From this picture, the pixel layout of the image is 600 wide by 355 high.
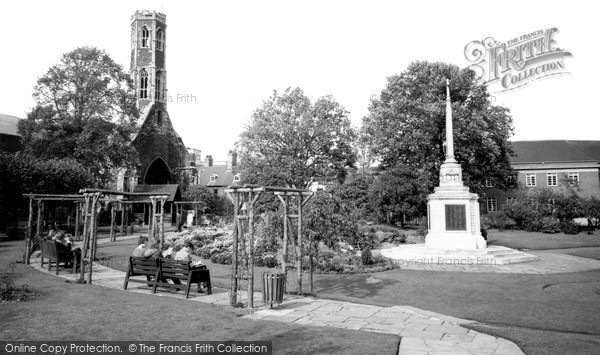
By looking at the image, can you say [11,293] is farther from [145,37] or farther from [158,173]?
[145,37]

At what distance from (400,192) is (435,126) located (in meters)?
6.91

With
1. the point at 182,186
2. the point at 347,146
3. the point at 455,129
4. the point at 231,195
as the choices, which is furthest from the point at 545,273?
the point at 182,186

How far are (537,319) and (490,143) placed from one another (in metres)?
27.9

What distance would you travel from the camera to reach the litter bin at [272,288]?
9.48m

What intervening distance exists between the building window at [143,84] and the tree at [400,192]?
36.7 metres

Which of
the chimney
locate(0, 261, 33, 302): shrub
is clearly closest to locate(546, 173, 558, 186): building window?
the chimney

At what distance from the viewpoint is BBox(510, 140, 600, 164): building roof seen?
2201 inches

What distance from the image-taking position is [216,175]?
73375 mm

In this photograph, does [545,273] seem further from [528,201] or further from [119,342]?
[528,201]

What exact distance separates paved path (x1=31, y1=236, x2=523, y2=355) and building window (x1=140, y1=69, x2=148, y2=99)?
4951 centimetres

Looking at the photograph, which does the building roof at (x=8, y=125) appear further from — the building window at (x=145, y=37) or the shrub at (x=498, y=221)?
the shrub at (x=498, y=221)

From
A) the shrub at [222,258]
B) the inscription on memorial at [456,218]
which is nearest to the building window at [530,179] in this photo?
the inscription on memorial at [456,218]

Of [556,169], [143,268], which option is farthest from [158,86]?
[556,169]

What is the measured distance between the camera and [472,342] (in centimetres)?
704
